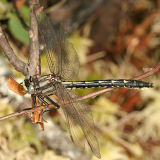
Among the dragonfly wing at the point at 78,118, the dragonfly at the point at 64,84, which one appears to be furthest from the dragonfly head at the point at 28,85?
the dragonfly wing at the point at 78,118

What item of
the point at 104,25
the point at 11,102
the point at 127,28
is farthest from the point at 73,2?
the point at 11,102

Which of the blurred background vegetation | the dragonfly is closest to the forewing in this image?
the dragonfly

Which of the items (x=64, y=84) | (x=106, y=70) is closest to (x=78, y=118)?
(x=64, y=84)

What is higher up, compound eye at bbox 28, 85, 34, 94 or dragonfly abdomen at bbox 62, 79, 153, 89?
dragonfly abdomen at bbox 62, 79, 153, 89

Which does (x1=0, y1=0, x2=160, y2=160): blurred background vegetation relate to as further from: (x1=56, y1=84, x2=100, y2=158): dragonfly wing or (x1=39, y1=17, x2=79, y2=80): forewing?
(x1=56, y1=84, x2=100, y2=158): dragonfly wing

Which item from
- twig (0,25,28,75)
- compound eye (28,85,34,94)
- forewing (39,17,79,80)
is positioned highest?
forewing (39,17,79,80)

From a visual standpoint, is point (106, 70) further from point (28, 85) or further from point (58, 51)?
point (28, 85)

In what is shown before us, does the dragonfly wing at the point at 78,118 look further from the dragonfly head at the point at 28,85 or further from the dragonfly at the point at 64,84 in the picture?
the dragonfly head at the point at 28,85
